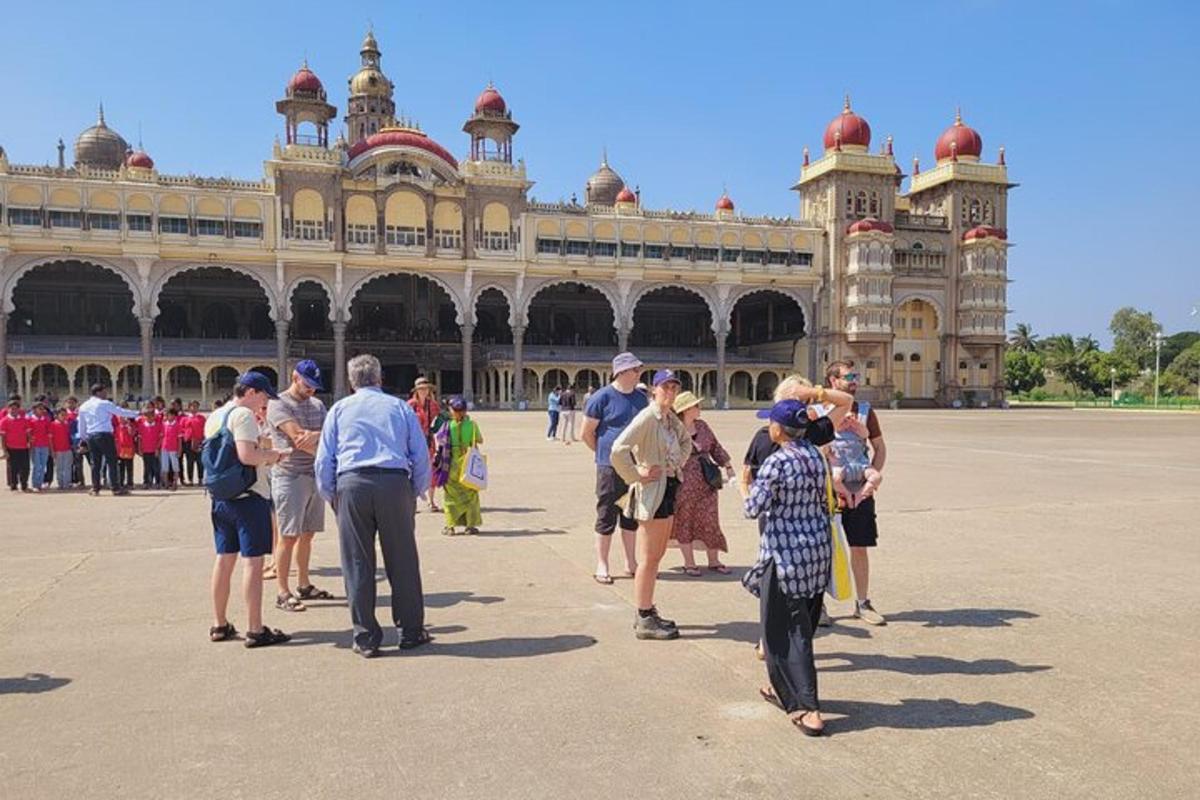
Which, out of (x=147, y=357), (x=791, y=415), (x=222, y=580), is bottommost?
(x=222, y=580)

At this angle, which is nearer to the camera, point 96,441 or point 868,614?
point 868,614

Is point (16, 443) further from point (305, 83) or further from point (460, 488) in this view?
point (305, 83)

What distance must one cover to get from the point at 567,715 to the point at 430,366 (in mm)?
44031

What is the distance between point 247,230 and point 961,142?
4150cm

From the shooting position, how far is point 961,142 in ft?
170

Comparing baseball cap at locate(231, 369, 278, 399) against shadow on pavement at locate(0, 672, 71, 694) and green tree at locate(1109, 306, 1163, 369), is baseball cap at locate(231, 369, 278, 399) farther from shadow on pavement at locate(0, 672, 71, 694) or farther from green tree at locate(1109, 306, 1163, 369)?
green tree at locate(1109, 306, 1163, 369)

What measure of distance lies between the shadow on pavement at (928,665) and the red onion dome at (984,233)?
51386 mm

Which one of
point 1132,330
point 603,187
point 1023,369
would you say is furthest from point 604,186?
point 1132,330

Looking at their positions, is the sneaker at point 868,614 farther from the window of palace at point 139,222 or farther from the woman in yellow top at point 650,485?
the window of palace at point 139,222

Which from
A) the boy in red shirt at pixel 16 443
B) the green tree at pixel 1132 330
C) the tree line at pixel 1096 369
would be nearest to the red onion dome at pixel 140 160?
the boy in red shirt at pixel 16 443

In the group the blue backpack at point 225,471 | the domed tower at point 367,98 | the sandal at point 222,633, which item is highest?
the domed tower at point 367,98

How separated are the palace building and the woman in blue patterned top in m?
39.5

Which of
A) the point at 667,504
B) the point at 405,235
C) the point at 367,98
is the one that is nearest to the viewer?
the point at 667,504

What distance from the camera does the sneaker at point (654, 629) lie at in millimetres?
4949
